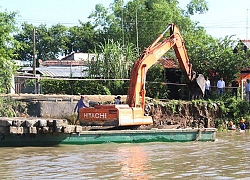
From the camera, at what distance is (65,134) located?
62.0ft

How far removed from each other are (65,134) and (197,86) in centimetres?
1050

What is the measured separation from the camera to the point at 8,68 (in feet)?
76.4

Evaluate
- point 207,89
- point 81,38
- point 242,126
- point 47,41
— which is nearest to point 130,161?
point 242,126

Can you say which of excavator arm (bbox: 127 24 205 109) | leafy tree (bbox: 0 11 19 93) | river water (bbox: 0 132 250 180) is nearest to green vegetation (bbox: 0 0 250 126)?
leafy tree (bbox: 0 11 19 93)

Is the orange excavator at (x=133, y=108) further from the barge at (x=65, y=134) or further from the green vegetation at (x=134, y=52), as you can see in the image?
the green vegetation at (x=134, y=52)

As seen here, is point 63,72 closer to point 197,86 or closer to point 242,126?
point 197,86

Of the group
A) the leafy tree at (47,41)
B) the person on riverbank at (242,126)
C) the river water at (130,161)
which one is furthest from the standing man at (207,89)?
the leafy tree at (47,41)

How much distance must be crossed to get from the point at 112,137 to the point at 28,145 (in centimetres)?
301

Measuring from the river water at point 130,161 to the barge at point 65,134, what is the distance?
332mm

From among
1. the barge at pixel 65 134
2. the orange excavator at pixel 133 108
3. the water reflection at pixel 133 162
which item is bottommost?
the water reflection at pixel 133 162

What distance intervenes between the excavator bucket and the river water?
23.0 ft

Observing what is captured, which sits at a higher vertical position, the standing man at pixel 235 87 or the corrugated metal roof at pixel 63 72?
the corrugated metal roof at pixel 63 72

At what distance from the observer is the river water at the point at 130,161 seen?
13289mm

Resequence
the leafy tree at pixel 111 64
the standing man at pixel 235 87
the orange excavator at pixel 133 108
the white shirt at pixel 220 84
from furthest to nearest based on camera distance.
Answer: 1. the leafy tree at pixel 111 64
2. the standing man at pixel 235 87
3. the white shirt at pixel 220 84
4. the orange excavator at pixel 133 108
